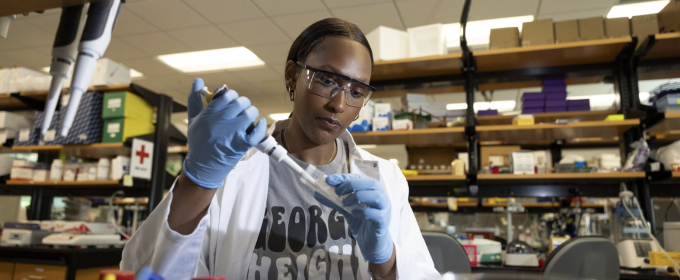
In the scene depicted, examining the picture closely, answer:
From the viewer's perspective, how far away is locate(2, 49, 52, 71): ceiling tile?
16.3 feet

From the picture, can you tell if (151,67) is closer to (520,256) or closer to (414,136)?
(414,136)

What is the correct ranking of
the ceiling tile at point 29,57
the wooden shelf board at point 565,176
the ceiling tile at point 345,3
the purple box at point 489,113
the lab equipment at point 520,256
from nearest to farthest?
the lab equipment at point 520,256 → the wooden shelf board at point 565,176 → the purple box at point 489,113 → the ceiling tile at point 345,3 → the ceiling tile at point 29,57

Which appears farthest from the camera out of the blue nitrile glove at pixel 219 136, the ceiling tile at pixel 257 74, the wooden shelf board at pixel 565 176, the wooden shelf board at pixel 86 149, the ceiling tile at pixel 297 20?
the ceiling tile at pixel 257 74

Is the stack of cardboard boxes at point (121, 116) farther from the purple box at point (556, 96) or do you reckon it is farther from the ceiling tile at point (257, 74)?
the purple box at point (556, 96)

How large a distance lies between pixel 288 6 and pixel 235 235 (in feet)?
10.3

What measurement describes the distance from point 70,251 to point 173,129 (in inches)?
47.5

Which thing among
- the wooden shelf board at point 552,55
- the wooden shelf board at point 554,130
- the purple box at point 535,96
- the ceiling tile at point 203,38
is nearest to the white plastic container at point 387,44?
the wooden shelf board at point 552,55

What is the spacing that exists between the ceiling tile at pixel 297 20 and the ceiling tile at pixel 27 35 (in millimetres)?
2427

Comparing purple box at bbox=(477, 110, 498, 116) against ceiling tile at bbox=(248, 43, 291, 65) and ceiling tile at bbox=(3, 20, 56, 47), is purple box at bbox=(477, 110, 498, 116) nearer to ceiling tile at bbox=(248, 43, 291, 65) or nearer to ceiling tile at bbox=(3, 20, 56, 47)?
ceiling tile at bbox=(248, 43, 291, 65)

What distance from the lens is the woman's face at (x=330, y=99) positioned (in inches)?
42.1

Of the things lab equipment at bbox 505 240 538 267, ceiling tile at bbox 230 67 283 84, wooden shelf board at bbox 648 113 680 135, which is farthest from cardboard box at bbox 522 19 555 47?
ceiling tile at bbox 230 67 283 84

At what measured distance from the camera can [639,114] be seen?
2.59 metres

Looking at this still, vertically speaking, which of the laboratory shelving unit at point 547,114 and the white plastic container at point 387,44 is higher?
the white plastic container at point 387,44

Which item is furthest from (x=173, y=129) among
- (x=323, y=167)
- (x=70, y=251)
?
(x=323, y=167)
